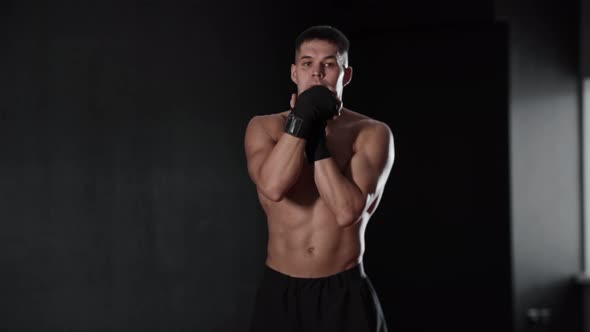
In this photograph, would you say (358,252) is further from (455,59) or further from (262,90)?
(455,59)

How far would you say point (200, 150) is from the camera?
3.84 meters

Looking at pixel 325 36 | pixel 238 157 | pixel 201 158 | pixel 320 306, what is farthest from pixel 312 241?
pixel 238 157

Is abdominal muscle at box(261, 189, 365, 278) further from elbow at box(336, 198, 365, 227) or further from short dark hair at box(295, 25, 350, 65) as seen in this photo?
short dark hair at box(295, 25, 350, 65)

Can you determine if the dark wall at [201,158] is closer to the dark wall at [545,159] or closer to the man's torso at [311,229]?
the dark wall at [545,159]

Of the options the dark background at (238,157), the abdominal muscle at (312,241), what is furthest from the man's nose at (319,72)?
the dark background at (238,157)

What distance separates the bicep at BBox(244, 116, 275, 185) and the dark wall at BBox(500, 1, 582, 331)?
2297 mm

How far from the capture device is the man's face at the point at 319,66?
2320 mm

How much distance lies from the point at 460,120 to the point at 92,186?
221 cm

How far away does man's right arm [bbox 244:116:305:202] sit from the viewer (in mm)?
2145

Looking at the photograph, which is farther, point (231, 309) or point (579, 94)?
point (579, 94)

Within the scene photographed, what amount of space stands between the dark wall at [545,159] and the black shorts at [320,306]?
2.19m

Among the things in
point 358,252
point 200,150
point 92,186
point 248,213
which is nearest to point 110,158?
point 92,186

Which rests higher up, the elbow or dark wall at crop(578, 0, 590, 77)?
dark wall at crop(578, 0, 590, 77)

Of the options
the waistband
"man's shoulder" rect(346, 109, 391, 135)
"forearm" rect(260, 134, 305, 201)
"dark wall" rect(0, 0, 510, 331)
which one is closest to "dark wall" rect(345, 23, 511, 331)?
"dark wall" rect(0, 0, 510, 331)
